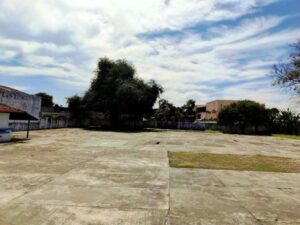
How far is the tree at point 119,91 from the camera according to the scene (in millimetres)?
35500

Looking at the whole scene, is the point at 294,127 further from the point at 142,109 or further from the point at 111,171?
the point at 111,171

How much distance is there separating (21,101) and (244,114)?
31.3 m

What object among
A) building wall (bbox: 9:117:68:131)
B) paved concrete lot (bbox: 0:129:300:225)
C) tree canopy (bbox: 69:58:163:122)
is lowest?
paved concrete lot (bbox: 0:129:300:225)

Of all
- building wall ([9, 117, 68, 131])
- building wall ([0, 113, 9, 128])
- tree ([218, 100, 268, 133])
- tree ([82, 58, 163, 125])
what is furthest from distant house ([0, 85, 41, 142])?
tree ([218, 100, 268, 133])

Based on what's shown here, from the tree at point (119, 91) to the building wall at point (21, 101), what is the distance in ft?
26.9

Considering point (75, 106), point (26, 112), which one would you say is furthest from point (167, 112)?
point (26, 112)

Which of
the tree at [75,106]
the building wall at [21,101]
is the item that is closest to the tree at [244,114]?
the tree at [75,106]

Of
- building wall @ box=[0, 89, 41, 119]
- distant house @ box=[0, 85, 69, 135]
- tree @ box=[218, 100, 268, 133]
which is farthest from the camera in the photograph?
tree @ box=[218, 100, 268, 133]

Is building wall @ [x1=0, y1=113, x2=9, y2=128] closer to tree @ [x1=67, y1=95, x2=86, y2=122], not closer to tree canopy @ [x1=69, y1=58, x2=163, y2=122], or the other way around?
tree canopy @ [x1=69, y1=58, x2=163, y2=122]

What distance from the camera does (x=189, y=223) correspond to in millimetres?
4973

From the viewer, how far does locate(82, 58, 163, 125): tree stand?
116 ft

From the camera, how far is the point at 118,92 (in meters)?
35.3

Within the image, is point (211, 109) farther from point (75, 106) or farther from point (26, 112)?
point (26, 112)

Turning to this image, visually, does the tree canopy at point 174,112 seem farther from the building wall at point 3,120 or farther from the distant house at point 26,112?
the building wall at point 3,120
